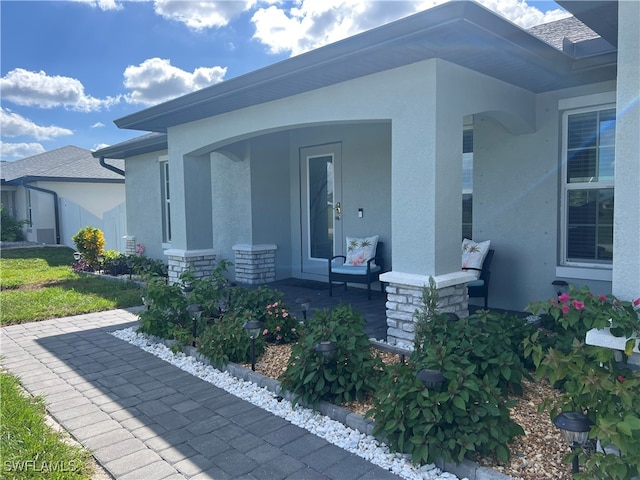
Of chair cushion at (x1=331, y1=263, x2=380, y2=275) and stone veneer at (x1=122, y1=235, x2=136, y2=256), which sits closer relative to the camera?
chair cushion at (x1=331, y1=263, x2=380, y2=275)

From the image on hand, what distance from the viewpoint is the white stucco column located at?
2342 mm

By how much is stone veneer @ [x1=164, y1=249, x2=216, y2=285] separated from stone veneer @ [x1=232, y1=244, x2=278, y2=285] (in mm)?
→ 691

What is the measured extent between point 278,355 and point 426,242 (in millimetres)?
1823

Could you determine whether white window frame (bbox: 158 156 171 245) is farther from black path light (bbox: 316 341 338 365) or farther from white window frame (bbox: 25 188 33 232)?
white window frame (bbox: 25 188 33 232)

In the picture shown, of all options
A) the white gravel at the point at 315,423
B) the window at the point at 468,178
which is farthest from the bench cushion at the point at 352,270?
the white gravel at the point at 315,423

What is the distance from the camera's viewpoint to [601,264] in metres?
5.40

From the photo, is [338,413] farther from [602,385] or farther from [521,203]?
[521,203]

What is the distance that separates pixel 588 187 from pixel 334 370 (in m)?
4.03

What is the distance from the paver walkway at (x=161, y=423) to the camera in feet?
8.93

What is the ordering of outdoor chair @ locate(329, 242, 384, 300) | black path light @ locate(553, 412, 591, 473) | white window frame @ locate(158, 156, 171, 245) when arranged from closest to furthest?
black path light @ locate(553, 412, 591, 473), outdoor chair @ locate(329, 242, 384, 300), white window frame @ locate(158, 156, 171, 245)

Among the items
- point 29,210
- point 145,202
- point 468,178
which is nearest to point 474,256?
point 468,178

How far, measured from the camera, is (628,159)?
7.80 feet

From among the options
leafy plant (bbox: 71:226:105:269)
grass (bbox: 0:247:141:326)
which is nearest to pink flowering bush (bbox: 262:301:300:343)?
grass (bbox: 0:247:141:326)

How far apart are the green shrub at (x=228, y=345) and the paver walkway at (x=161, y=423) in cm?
30
